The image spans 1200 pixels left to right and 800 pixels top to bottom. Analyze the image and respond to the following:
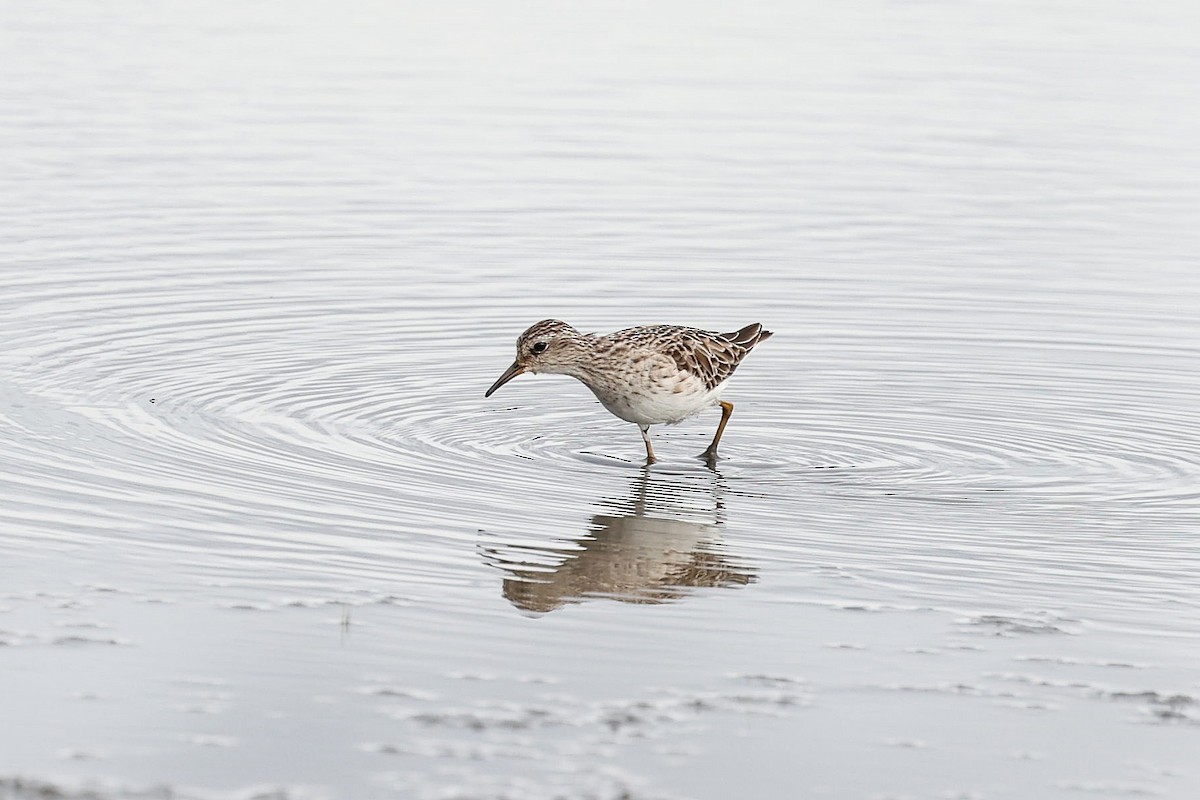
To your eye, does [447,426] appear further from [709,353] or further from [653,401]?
[709,353]

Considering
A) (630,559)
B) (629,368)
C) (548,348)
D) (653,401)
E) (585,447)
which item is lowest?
(630,559)

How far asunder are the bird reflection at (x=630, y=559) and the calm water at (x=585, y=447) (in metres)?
0.04

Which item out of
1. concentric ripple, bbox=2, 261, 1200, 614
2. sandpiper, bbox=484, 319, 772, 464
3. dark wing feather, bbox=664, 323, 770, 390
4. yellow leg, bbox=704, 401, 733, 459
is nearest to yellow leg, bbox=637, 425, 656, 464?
sandpiper, bbox=484, 319, 772, 464

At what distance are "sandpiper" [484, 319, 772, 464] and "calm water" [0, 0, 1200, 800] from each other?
36cm

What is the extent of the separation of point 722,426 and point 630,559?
127 inches

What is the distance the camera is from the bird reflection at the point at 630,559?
838 centimetres

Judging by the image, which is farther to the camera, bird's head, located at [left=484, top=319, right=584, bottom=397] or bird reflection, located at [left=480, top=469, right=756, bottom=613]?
bird's head, located at [left=484, top=319, right=584, bottom=397]

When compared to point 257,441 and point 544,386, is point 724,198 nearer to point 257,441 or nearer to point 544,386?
point 544,386

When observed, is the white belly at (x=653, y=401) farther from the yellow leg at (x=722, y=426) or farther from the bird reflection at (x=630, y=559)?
the bird reflection at (x=630, y=559)

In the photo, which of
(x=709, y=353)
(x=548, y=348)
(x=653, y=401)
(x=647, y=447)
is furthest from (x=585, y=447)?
(x=709, y=353)

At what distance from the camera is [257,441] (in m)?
11.3

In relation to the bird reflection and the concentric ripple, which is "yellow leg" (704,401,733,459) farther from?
the bird reflection

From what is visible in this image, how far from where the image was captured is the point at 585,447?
1198 centimetres

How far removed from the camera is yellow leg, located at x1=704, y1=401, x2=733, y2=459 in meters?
11.9
